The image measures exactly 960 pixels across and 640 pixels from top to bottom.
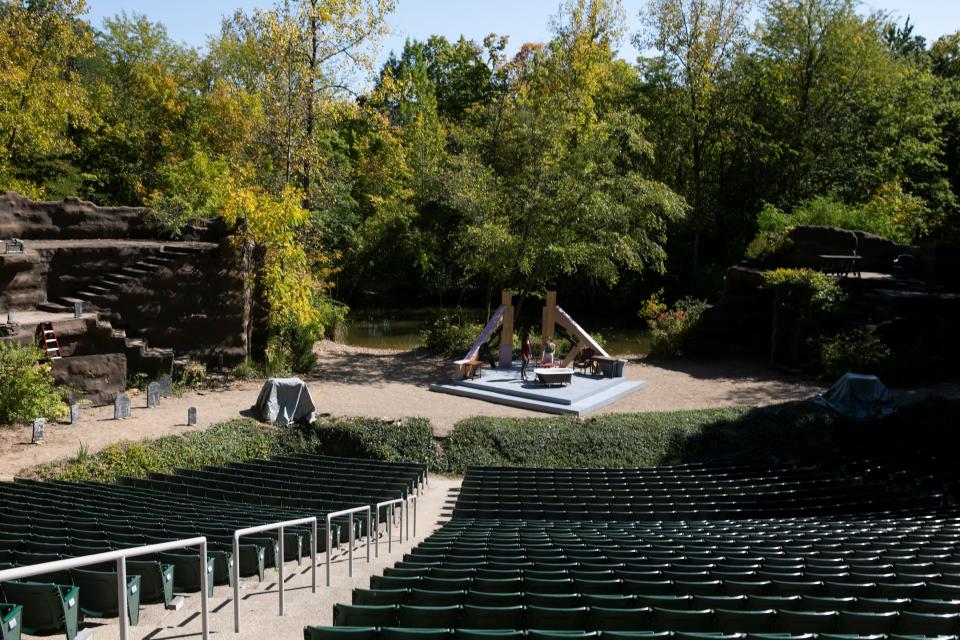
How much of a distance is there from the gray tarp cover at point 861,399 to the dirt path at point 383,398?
6.52 ft

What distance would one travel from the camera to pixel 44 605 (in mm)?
5754

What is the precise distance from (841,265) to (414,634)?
1128 inches

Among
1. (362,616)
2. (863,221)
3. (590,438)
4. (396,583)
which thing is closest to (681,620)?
(362,616)

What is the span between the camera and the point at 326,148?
4216 cm

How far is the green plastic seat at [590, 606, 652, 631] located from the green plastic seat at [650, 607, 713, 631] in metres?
0.06

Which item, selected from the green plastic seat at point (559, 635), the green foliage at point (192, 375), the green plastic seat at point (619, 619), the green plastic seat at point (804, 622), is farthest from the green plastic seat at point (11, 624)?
the green foliage at point (192, 375)

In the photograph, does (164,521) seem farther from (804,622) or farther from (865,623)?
(865,623)

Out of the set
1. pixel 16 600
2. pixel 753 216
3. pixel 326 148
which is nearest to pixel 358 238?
pixel 326 148

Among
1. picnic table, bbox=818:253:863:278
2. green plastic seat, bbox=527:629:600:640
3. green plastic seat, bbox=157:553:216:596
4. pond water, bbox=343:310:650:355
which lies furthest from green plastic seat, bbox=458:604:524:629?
pond water, bbox=343:310:650:355

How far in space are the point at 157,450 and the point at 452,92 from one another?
4113 cm

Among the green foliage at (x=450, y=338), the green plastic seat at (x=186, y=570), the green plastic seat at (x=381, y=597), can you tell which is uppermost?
the green foliage at (x=450, y=338)

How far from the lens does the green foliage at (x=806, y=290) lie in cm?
2731

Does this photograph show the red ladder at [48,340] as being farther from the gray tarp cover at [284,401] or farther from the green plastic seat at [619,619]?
the green plastic seat at [619,619]

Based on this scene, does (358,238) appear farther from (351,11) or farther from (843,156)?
(843,156)
